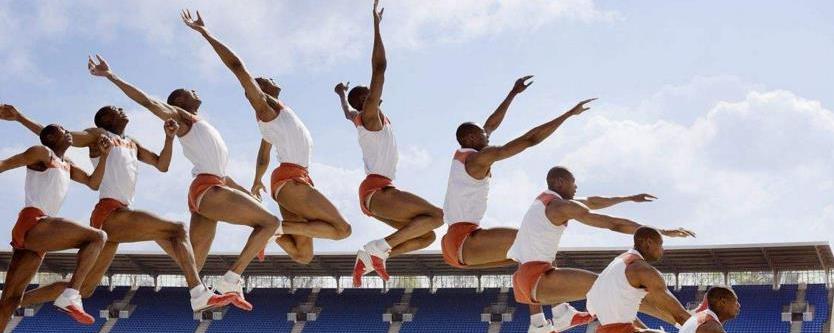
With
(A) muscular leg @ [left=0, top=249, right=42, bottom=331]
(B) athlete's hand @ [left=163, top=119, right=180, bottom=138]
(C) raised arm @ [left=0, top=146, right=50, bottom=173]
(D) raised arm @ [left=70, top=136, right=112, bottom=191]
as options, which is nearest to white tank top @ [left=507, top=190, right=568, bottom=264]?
(B) athlete's hand @ [left=163, top=119, right=180, bottom=138]

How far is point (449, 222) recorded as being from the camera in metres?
10.7

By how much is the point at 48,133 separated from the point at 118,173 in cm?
75

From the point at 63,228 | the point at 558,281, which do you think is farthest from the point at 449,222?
the point at 63,228

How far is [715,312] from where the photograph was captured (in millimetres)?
8523

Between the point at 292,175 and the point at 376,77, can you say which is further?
the point at 292,175

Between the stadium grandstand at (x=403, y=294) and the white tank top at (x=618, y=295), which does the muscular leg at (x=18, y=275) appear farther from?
the stadium grandstand at (x=403, y=294)

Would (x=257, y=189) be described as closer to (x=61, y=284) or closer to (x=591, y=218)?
(x=61, y=284)

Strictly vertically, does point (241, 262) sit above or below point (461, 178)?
below

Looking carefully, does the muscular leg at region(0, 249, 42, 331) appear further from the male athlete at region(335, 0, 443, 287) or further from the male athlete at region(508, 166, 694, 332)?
the male athlete at region(508, 166, 694, 332)

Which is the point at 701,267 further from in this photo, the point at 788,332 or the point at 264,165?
the point at 264,165

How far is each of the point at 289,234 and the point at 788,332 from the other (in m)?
25.8

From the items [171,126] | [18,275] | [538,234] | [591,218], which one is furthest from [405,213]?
[18,275]

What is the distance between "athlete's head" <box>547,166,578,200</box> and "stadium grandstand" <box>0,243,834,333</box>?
24654 mm

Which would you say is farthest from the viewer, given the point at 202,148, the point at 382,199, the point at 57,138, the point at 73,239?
the point at 382,199
